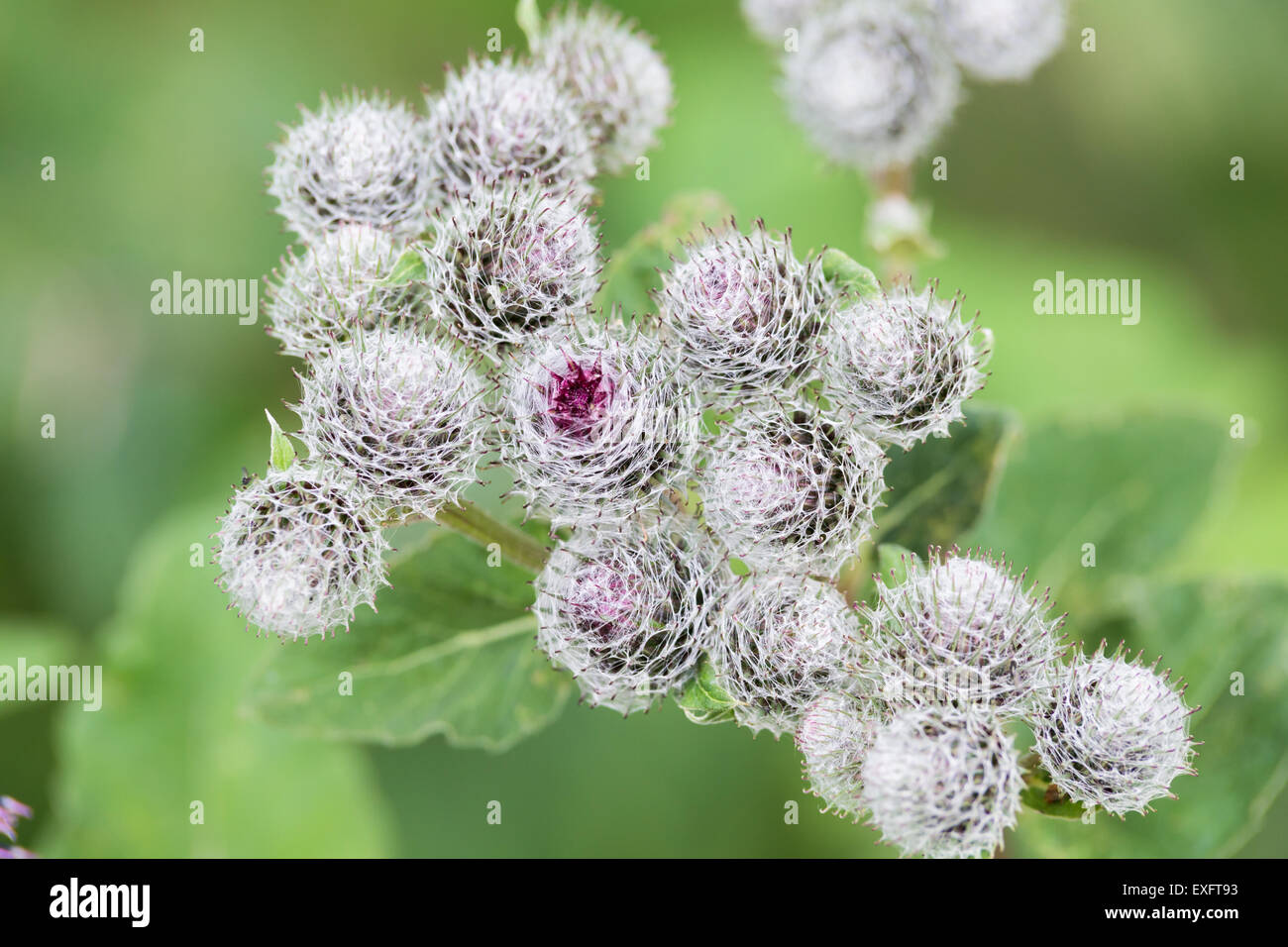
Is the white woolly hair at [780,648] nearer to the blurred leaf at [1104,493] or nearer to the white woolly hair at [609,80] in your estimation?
the white woolly hair at [609,80]

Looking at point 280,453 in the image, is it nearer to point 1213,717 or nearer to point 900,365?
point 900,365

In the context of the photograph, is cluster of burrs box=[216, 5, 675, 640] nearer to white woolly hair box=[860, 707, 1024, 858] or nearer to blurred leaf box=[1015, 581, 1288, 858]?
white woolly hair box=[860, 707, 1024, 858]

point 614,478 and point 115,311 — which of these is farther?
point 115,311

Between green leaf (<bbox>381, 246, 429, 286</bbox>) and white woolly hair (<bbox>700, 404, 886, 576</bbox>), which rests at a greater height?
green leaf (<bbox>381, 246, 429, 286</bbox>)

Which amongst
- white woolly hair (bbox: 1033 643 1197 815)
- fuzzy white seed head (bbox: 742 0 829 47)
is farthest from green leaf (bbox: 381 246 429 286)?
fuzzy white seed head (bbox: 742 0 829 47)

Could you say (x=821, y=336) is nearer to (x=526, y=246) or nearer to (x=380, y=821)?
(x=526, y=246)

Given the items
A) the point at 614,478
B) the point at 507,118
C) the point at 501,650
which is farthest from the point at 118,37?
the point at 614,478
